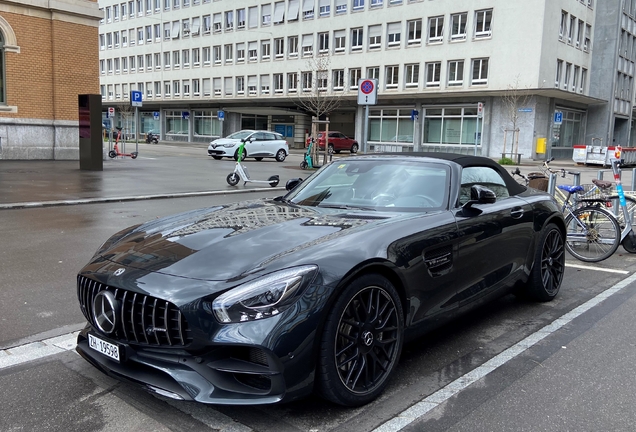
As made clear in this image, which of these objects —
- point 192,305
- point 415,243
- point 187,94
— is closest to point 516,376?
point 415,243

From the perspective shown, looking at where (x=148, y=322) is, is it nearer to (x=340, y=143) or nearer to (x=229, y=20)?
(x=340, y=143)

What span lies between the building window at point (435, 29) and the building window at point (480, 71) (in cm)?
356

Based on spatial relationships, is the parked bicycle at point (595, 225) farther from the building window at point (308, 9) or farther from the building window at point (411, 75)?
the building window at point (308, 9)

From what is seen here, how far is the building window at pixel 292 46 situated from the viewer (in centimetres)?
5128

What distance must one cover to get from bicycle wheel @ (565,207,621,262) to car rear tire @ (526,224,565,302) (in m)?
1.93

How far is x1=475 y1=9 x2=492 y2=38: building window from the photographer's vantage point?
40.0 metres

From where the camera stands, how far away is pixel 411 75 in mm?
44094

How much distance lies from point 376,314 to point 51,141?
21.2 meters

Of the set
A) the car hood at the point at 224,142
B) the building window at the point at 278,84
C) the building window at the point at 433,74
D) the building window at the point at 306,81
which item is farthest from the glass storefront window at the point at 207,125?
the car hood at the point at 224,142

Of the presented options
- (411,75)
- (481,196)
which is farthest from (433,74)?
(481,196)

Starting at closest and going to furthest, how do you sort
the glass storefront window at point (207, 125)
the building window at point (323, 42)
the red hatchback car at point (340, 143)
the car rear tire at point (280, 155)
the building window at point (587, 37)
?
the car rear tire at point (280, 155) → the red hatchback car at point (340, 143) → the building window at point (587, 37) → the building window at point (323, 42) → the glass storefront window at point (207, 125)

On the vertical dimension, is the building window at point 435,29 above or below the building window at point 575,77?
above

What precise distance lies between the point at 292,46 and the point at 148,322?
51.4 meters

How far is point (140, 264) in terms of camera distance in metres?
3.19
